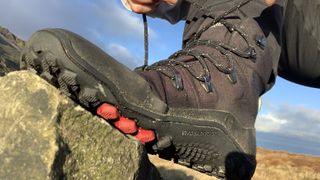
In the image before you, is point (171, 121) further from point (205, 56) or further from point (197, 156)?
point (205, 56)

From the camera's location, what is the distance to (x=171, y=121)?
256 centimetres

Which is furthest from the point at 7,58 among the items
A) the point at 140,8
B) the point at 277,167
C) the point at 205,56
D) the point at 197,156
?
the point at 277,167

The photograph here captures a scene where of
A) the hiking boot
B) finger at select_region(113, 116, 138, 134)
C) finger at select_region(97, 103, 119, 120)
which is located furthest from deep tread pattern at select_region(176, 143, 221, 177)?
finger at select_region(97, 103, 119, 120)

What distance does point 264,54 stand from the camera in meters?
3.04

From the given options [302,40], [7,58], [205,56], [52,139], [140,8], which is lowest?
[52,139]

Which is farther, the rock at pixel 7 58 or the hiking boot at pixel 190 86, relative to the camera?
the rock at pixel 7 58

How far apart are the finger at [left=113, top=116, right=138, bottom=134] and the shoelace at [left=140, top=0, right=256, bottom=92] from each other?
0.32 metres

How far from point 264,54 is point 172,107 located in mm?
767

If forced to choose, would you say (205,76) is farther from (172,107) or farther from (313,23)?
(313,23)

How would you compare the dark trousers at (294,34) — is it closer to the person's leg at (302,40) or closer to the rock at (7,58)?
the person's leg at (302,40)

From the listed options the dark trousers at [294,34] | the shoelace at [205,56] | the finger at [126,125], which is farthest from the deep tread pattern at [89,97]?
the dark trousers at [294,34]

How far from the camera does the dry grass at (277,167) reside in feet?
33.4

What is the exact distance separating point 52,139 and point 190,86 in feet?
2.58

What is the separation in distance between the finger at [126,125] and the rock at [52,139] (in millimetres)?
30
